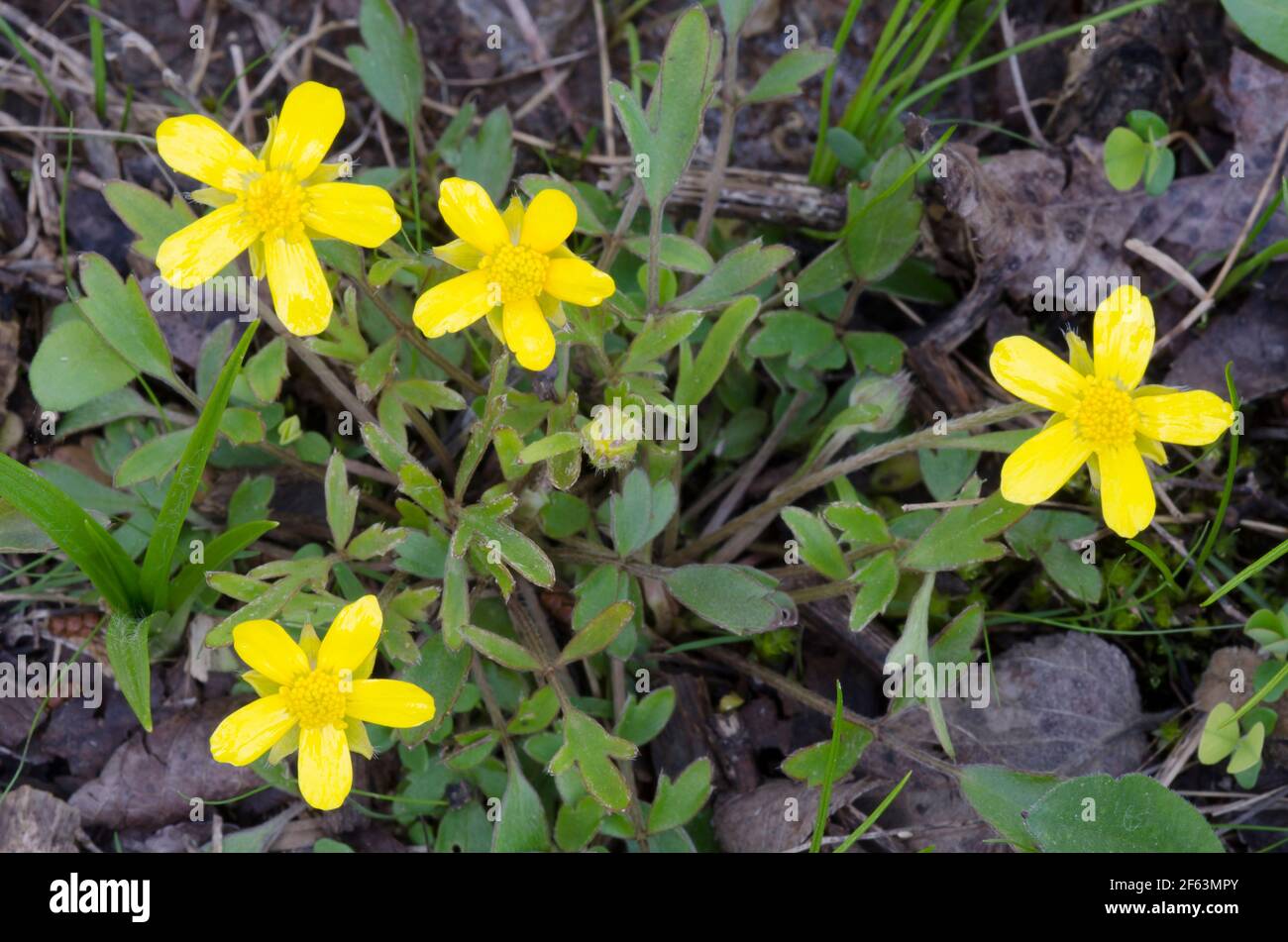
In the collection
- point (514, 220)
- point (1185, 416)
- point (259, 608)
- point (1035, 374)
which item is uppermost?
point (514, 220)

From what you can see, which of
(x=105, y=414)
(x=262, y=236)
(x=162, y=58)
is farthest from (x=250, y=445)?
(x=162, y=58)

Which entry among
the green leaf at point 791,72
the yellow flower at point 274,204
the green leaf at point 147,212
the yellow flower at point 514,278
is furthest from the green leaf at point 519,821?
the green leaf at point 791,72

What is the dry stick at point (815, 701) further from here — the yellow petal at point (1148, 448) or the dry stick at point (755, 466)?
the yellow petal at point (1148, 448)

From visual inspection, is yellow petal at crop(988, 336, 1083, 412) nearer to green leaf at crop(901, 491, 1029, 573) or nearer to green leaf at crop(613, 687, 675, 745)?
green leaf at crop(901, 491, 1029, 573)

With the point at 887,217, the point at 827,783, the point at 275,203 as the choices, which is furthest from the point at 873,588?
the point at 275,203

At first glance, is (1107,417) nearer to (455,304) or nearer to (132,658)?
(455,304)
